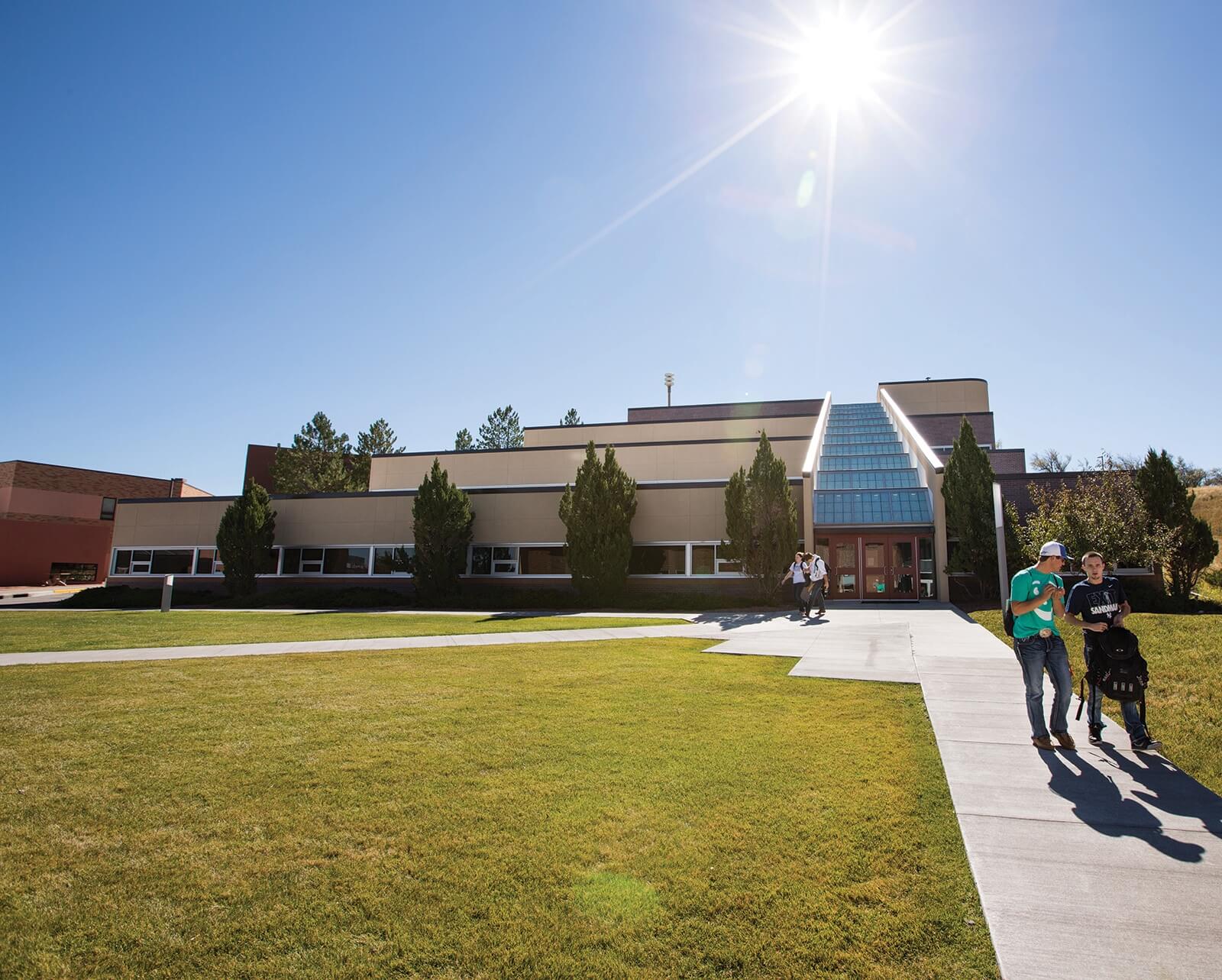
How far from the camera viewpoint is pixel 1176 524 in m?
19.2

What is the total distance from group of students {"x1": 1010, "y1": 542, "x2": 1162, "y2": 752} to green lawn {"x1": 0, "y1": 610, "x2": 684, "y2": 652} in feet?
34.8

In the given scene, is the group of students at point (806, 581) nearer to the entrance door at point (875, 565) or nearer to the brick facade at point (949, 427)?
the entrance door at point (875, 565)

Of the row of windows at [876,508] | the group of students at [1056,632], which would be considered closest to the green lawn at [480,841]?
the group of students at [1056,632]

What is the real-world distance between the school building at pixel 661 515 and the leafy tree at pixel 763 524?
61.6 inches

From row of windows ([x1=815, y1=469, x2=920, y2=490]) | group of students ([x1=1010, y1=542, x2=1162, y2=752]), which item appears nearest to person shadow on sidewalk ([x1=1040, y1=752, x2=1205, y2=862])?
group of students ([x1=1010, y1=542, x2=1162, y2=752])

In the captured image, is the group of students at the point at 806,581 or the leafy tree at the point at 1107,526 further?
the leafy tree at the point at 1107,526

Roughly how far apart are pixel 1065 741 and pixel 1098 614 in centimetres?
120

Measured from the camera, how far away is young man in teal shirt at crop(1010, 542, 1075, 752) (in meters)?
6.07

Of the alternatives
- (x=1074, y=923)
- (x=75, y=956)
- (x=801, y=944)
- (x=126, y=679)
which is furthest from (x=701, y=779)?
(x=126, y=679)

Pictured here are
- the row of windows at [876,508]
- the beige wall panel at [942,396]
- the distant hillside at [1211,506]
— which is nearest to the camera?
the row of windows at [876,508]

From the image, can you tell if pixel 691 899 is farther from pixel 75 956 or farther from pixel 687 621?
pixel 687 621

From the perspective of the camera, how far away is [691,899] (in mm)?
3365

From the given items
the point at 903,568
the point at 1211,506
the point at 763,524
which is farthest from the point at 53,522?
the point at 1211,506

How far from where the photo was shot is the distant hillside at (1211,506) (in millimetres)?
44956
